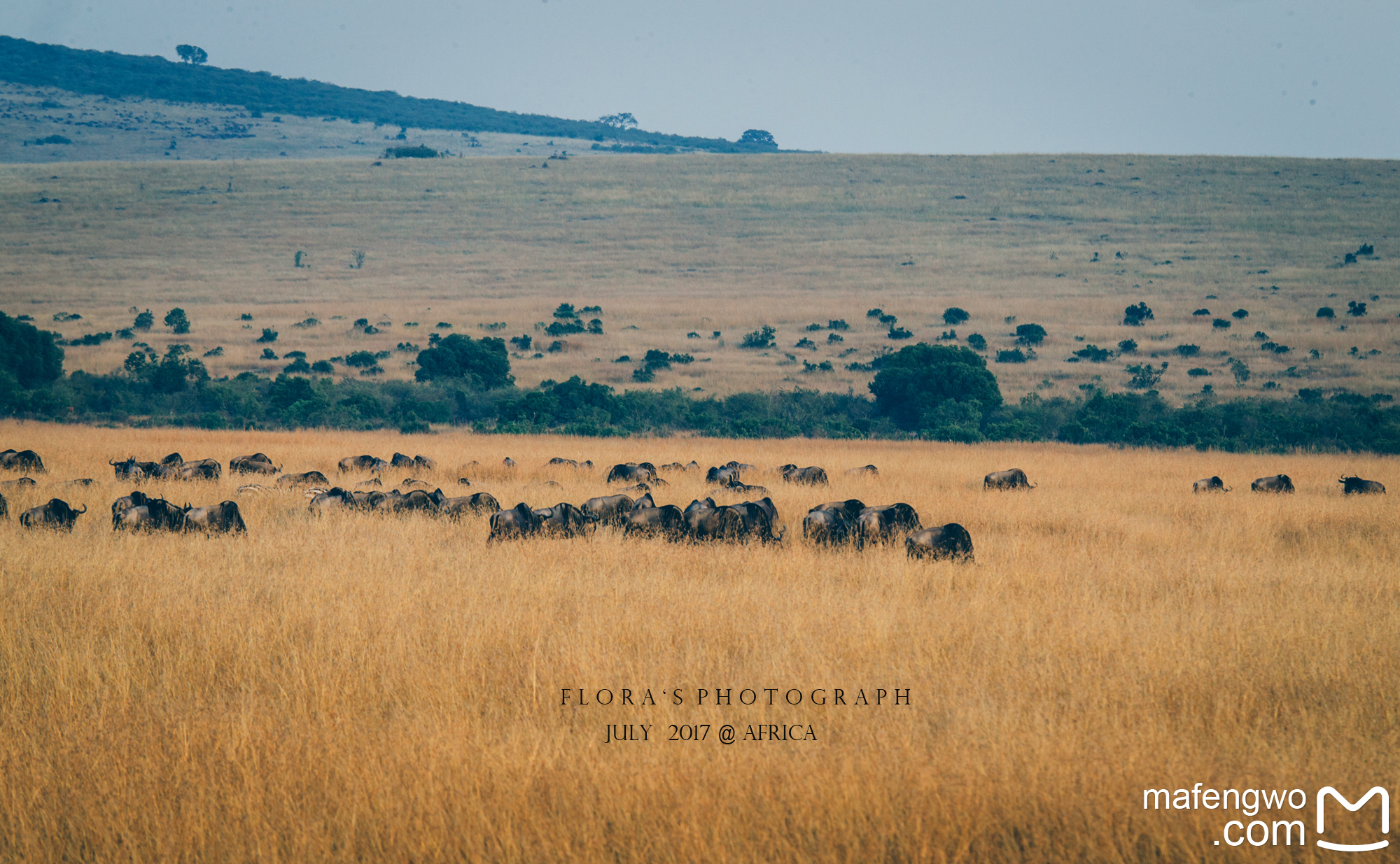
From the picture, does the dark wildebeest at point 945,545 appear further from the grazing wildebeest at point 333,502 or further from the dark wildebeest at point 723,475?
the grazing wildebeest at point 333,502

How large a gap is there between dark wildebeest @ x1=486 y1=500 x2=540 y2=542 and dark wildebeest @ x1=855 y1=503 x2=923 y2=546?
13.7 feet

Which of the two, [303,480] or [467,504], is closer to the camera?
[467,504]

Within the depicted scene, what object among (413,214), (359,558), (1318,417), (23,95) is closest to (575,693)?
(359,558)

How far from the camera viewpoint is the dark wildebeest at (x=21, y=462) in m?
17.3

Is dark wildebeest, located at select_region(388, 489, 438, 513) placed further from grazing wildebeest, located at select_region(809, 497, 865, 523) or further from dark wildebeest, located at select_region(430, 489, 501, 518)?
grazing wildebeest, located at select_region(809, 497, 865, 523)

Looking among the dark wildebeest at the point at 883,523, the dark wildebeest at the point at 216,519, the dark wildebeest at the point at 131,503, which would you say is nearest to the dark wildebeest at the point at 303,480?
the dark wildebeest at the point at 131,503

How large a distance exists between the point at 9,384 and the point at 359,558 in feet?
101

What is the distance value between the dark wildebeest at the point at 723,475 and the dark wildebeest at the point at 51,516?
1013 cm

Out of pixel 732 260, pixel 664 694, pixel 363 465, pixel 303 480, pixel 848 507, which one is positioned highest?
pixel 732 260

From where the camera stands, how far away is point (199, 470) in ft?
56.1

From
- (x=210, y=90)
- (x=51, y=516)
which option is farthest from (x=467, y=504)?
(x=210, y=90)

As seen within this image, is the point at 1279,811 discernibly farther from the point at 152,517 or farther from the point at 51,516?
the point at 51,516

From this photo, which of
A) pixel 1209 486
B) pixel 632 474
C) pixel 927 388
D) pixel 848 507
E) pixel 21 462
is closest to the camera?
pixel 848 507

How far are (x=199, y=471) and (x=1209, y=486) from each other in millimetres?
19337
